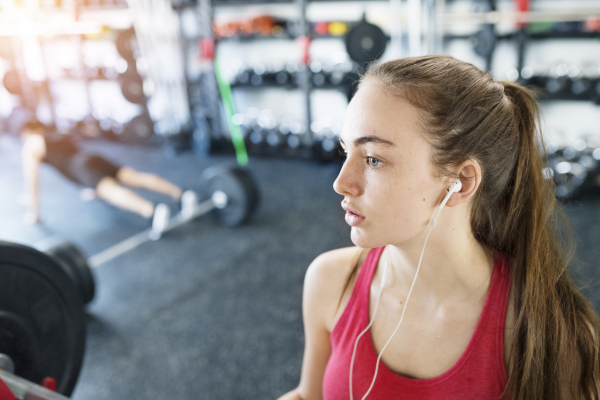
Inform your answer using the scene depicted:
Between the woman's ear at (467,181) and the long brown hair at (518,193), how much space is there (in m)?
0.01

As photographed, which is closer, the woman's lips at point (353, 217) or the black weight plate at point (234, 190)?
the woman's lips at point (353, 217)

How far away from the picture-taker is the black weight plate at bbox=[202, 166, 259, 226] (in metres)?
3.07

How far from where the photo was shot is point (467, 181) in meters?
0.75

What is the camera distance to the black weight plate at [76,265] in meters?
2.09

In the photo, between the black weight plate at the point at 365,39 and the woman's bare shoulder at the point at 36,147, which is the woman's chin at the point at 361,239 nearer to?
the black weight plate at the point at 365,39

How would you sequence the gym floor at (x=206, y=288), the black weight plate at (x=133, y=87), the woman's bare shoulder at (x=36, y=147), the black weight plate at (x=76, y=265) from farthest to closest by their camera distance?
the black weight plate at (x=133, y=87)
the woman's bare shoulder at (x=36, y=147)
the black weight plate at (x=76, y=265)
the gym floor at (x=206, y=288)

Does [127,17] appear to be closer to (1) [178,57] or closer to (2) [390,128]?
(1) [178,57]

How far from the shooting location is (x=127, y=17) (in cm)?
580

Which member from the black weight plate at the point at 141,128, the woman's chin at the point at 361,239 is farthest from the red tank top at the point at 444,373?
the black weight plate at the point at 141,128

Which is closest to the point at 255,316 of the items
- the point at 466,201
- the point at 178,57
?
the point at 466,201

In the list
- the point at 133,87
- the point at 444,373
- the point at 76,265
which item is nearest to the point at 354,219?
the point at 444,373

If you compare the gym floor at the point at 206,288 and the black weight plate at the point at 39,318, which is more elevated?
the black weight plate at the point at 39,318

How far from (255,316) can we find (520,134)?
5.34 feet

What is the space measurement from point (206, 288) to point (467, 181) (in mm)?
1919
